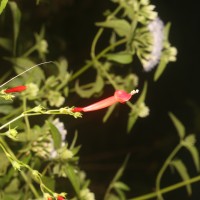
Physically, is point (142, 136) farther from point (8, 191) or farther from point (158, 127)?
point (8, 191)

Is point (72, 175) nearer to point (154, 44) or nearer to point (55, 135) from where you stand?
point (55, 135)

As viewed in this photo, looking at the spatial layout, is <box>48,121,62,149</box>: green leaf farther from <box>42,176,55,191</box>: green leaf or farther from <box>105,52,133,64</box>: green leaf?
<box>105,52,133,64</box>: green leaf

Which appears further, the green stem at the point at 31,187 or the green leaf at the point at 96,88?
the green leaf at the point at 96,88

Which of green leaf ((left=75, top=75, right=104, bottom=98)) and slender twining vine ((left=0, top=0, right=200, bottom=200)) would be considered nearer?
slender twining vine ((left=0, top=0, right=200, bottom=200))

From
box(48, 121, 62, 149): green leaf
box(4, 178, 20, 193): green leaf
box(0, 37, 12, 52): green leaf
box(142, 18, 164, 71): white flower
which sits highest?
box(0, 37, 12, 52): green leaf

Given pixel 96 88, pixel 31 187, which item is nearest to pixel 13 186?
pixel 31 187

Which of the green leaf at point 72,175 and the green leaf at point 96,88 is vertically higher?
the green leaf at point 96,88

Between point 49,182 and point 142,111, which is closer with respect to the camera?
point 49,182

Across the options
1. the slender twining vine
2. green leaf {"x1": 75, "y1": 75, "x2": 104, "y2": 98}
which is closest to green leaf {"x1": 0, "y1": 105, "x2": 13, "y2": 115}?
the slender twining vine

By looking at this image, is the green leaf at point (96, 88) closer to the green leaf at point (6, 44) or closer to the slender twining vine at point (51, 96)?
the slender twining vine at point (51, 96)

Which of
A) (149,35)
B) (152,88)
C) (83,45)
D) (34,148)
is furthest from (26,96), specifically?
(152,88)

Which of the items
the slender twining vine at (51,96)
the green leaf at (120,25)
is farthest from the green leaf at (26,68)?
the green leaf at (120,25)
